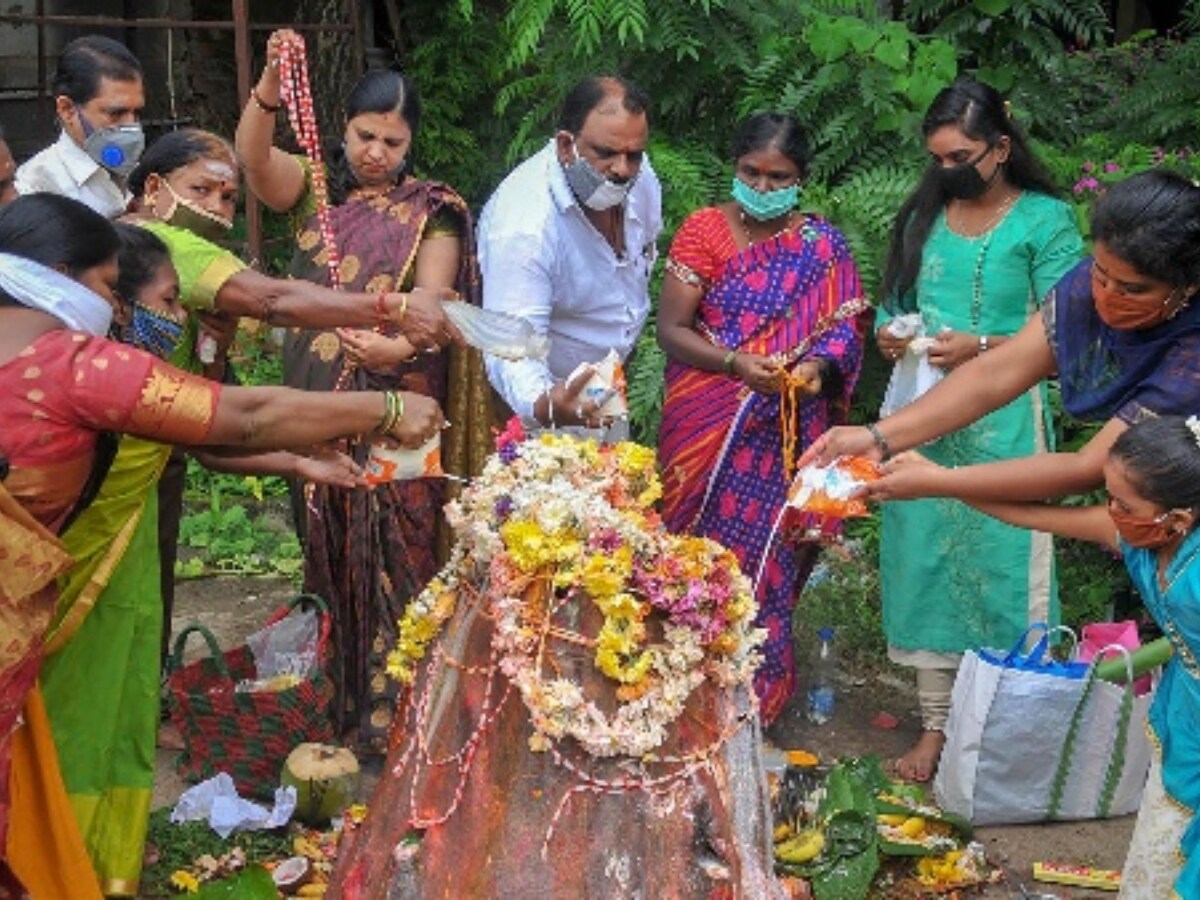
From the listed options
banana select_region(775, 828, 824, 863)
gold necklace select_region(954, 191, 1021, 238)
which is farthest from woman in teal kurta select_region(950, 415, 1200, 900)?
gold necklace select_region(954, 191, 1021, 238)

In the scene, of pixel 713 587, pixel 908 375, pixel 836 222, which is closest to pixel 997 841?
pixel 908 375

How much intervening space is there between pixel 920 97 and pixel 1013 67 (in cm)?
86

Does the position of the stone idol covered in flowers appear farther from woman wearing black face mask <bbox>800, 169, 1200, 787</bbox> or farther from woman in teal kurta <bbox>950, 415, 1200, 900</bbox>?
woman in teal kurta <bbox>950, 415, 1200, 900</bbox>

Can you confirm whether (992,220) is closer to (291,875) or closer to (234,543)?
(291,875)

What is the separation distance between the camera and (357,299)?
4.65m

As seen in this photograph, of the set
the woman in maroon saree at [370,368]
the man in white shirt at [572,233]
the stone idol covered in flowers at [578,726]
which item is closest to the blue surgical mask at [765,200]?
the man in white shirt at [572,233]

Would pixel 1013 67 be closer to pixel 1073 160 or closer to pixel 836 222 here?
pixel 1073 160

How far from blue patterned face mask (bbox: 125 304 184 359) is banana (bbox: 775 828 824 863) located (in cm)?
222

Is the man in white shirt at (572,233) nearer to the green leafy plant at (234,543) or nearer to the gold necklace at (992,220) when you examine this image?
the gold necklace at (992,220)

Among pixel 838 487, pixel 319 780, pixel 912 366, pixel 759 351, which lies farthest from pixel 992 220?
pixel 319 780

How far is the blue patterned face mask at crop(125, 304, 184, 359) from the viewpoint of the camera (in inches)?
174

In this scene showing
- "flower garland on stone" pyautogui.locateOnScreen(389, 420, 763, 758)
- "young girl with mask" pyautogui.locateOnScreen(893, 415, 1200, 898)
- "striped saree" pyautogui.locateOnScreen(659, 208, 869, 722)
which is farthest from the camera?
"striped saree" pyautogui.locateOnScreen(659, 208, 869, 722)

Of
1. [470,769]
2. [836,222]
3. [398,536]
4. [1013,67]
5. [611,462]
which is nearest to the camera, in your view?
[470,769]

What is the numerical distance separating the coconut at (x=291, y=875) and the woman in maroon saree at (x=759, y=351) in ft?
5.69
